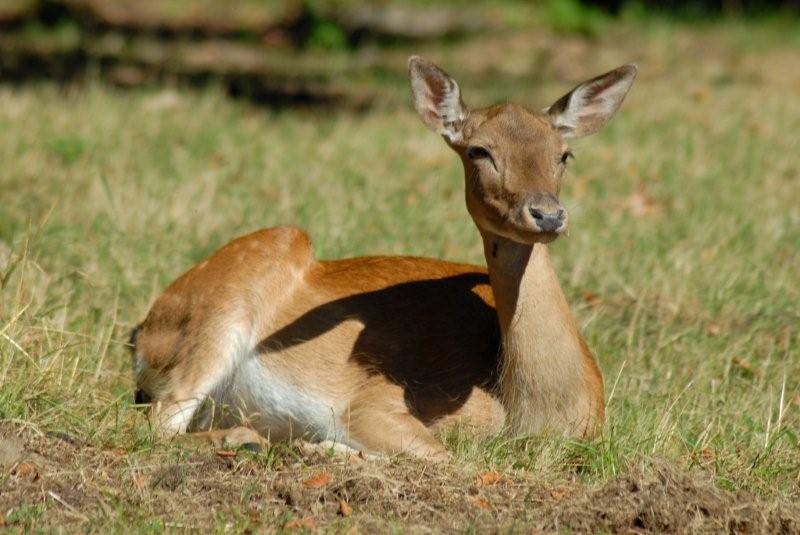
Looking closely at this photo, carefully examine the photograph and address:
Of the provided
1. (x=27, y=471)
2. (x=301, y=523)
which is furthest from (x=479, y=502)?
(x=27, y=471)

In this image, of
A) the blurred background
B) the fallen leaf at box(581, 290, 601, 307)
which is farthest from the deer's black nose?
the blurred background

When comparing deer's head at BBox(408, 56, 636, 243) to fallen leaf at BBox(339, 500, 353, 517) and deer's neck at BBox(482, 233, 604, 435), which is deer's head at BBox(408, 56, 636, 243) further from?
fallen leaf at BBox(339, 500, 353, 517)

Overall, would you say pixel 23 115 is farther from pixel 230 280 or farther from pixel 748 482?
pixel 748 482

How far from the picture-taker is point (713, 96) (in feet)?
41.8

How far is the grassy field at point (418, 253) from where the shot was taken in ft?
15.6

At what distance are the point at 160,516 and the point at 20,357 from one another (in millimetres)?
1305

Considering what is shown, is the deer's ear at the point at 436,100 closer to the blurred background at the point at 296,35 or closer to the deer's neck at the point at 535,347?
the deer's neck at the point at 535,347

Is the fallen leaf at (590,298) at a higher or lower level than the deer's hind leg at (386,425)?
lower

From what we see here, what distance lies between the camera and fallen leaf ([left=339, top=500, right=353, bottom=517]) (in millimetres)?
4650

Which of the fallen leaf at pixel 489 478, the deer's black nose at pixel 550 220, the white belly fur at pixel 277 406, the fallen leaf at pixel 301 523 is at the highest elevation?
the deer's black nose at pixel 550 220

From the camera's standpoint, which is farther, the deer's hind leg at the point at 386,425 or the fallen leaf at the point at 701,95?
the fallen leaf at the point at 701,95

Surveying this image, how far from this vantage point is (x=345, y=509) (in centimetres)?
466

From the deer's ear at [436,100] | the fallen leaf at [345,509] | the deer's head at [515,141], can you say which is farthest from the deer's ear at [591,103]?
the fallen leaf at [345,509]

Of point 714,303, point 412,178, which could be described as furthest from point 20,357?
point 412,178
